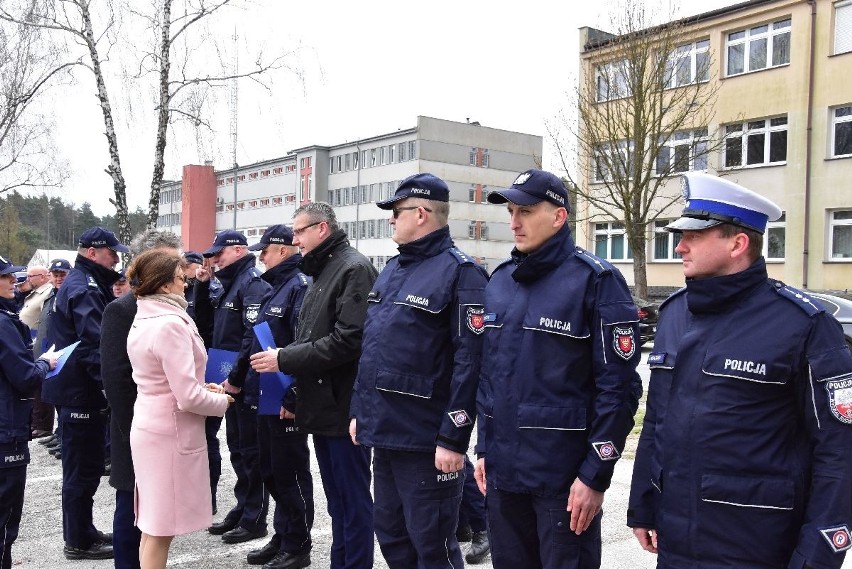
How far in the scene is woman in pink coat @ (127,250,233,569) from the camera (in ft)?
13.0

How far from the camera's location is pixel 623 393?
9.55 feet

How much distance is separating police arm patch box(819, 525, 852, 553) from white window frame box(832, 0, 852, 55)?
26.8m

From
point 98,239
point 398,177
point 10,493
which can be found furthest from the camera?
point 398,177

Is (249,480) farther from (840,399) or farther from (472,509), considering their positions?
(840,399)

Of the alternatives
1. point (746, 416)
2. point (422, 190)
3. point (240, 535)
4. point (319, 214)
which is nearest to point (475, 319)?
point (422, 190)

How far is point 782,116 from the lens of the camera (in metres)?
26.1

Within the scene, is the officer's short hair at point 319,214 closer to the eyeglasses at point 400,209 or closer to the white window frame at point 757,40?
the eyeglasses at point 400,209

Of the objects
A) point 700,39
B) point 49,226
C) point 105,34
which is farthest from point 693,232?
point 49,226

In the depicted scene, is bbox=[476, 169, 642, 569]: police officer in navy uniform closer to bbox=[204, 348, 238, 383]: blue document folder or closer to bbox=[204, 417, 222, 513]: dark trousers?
bbox=[204, 348, 238, 383]: blue document folder

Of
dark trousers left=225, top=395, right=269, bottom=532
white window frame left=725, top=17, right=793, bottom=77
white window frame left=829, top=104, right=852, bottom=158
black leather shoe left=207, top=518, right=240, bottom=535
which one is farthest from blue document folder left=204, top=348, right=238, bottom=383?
white window frame left=725, top=17, right=793, bottom=77

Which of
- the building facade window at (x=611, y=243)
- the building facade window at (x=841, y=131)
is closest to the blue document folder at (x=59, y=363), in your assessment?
the building facade window at (x=841, y=131)

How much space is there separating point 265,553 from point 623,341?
3303 millimetres

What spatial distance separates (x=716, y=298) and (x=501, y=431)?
1059mm

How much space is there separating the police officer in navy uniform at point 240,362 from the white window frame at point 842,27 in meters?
25.0
